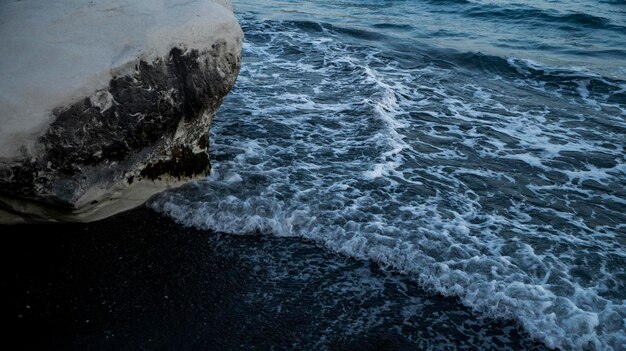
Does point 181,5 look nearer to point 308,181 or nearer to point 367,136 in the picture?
point 308,181

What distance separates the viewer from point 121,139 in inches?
180

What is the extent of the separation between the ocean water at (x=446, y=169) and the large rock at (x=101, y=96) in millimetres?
719

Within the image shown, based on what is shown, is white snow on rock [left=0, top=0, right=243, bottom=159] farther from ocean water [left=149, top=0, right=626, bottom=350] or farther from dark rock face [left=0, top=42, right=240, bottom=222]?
ocean water [left=149, top=0, right=626, bottom=350]

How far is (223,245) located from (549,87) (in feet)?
22.9

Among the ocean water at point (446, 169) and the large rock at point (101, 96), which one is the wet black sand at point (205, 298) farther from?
the large rock at point (101, 96)

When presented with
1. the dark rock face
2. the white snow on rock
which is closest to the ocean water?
the dark rock face

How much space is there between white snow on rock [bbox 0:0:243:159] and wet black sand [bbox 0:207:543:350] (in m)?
1.06

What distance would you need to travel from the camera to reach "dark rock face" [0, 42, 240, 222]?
166 inches

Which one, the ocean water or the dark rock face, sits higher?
the dark rock face

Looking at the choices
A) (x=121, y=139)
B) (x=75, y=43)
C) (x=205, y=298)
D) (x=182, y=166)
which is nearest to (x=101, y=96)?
(x=121, y=139)

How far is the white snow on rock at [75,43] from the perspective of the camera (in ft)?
13.4

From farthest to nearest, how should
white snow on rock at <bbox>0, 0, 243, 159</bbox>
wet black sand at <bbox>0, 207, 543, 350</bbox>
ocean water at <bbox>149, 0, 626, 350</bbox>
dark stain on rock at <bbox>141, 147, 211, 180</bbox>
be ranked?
dark stain on rock at <bbox>141, 147, 211, 180</bbox> < ocean water at <bbox>149, 0, 626, 350</bbox> < white snow on rock at <bbox>0, 0, 243, 159</bbox> < wet black sand at <bbox>0, 207, 543, 350</bbox>

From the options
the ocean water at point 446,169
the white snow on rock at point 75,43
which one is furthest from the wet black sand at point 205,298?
the white snow on rock at point 75,43

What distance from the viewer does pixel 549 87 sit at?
9383 millimetres
